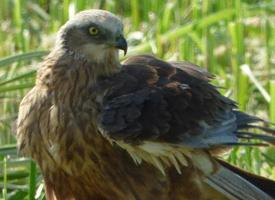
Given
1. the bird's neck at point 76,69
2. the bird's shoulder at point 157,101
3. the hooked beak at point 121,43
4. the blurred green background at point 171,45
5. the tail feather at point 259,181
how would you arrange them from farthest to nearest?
the blurred green background at point 171,45
the tail feather at point 259,181
the bird's neck at point 76,69
the hooked beak at point 121,43
the bird's shoulder at point 157,101

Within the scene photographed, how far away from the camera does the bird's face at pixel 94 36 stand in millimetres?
7238

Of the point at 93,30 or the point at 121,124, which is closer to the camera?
the point at 121,124

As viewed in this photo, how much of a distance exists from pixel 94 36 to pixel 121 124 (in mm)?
536

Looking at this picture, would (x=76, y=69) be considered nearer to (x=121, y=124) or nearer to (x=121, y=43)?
(x=121, y=43)

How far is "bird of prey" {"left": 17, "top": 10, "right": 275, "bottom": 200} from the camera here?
23.3ft

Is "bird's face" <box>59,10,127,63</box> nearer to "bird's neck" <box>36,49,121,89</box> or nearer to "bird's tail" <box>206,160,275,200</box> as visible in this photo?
"bird's neck" <box>36,49,121,89</box>

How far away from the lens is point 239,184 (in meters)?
7.43

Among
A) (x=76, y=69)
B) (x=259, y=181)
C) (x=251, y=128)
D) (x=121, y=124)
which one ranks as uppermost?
(x=76, y=69)

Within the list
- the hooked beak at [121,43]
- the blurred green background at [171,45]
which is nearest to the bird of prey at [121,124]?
the hooked beak at [121,43]

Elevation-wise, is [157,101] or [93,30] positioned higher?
[93,30]

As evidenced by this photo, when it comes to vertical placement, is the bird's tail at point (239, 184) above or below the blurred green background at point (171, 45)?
below

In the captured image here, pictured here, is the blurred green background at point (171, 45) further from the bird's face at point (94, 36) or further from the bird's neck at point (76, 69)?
the bird's face at point (94, 36)

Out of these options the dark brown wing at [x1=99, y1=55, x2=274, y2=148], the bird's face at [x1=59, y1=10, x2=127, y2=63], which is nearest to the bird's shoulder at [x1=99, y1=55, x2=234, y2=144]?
the dark brown wing at [x1=99, y1=55, x2=274, y2=148]

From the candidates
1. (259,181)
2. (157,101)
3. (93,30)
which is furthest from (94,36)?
(259,181)
